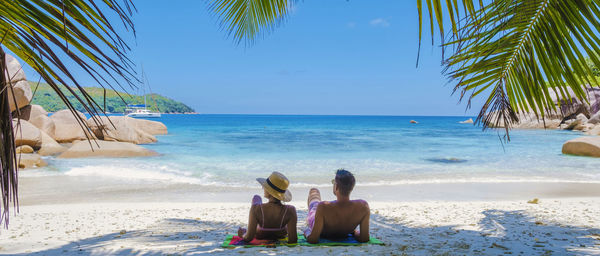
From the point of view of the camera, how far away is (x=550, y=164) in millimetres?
14328

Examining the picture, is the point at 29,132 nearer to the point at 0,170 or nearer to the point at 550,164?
the point at 0,170

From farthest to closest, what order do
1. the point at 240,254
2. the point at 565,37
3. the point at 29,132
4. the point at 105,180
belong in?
the point at 29,132 < the point at 105,180 < the point at 240,254 < the point at 565,37

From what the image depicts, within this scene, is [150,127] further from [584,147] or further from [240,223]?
[584,147]

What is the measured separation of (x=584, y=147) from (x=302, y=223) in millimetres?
15734

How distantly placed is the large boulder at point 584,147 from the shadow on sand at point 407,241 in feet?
43.0

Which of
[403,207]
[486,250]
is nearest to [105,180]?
[403,207]

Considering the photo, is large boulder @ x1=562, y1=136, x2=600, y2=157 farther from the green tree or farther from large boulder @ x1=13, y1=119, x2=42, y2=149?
large boulder @ x1=13, y1=119, x2=42, y2=149

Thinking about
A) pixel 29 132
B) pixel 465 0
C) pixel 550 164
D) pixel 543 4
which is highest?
pixel 543 4

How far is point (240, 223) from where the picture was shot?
5598 millimetres

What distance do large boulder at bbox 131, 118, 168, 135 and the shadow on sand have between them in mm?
23890

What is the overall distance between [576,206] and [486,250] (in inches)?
163

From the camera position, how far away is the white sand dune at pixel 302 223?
3.69m

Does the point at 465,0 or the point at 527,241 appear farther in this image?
the point at 527,241

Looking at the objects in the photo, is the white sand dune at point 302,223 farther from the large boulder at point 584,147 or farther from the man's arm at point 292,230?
the large boulder at point 584,147
